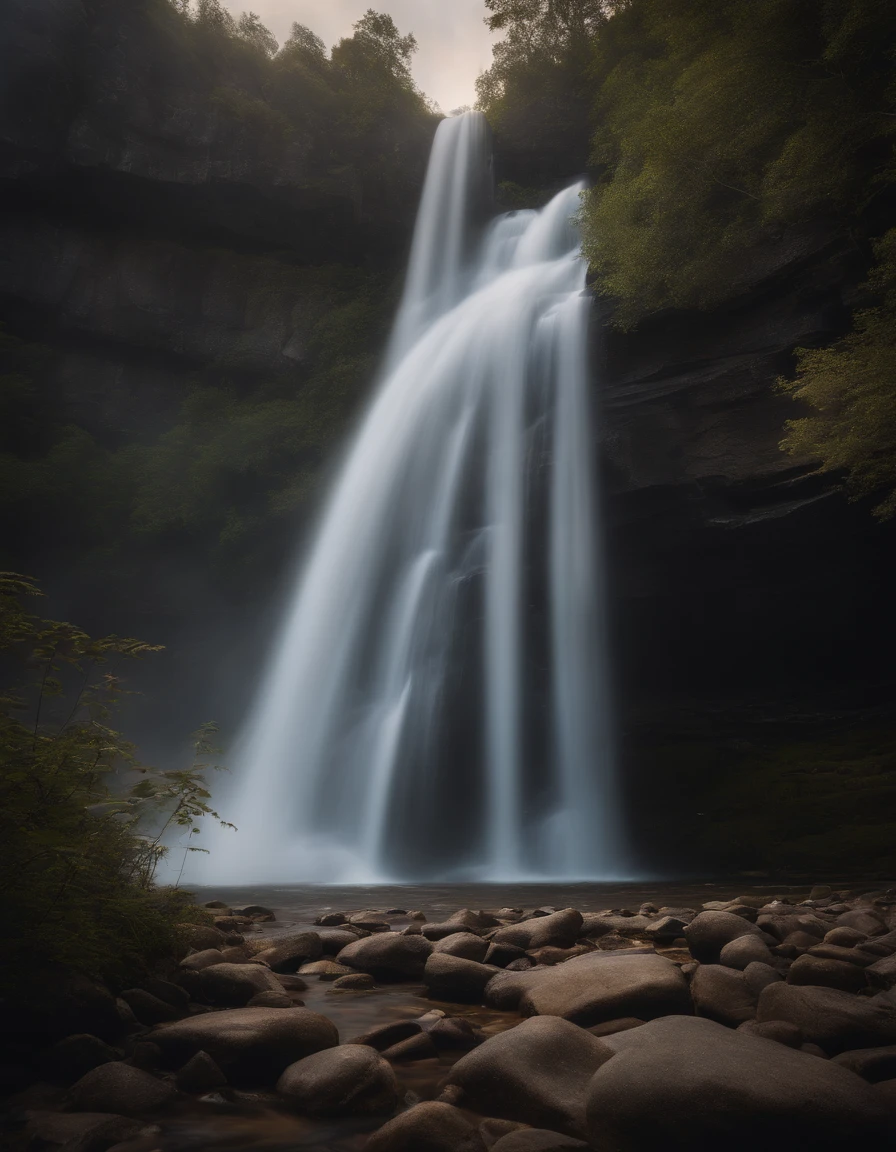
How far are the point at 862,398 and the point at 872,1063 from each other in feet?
33.0

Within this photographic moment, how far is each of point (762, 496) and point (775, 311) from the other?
3.70 m

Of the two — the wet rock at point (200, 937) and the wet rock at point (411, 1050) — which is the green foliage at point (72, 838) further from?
the wet rock at point (411, 1050)

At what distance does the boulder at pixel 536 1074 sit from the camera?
2.55 metres

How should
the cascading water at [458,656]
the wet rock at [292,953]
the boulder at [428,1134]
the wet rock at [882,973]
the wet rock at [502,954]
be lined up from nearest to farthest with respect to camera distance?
the boulder at [428,1134] < the wet rock at [882,973] < the wet rock at [502,954] < the wet rock at [292,953] < the cascading water at [458,656]

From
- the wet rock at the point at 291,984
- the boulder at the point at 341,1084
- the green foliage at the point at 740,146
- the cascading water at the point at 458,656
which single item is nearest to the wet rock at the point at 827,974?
the boulder at the point at 341,1084

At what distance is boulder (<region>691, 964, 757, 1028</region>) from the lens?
136 inches

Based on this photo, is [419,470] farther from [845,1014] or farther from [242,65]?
[242,65]

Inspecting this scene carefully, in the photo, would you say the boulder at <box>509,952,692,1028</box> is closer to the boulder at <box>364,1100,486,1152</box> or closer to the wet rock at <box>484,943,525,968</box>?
the wet rock at <box>484,943,525,968</box>

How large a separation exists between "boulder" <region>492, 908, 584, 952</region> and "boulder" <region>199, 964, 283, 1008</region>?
5.94 ft

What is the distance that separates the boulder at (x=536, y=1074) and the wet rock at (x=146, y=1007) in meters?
1.52

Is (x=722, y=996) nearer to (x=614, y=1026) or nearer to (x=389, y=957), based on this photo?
(x=614, y=1026)

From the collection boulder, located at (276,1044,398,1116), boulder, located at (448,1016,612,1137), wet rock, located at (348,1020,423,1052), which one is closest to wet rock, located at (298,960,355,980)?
wet rock, located at (348,1020,423,1052)

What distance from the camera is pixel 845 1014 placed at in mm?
3041

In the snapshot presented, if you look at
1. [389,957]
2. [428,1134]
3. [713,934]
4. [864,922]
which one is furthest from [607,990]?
[864,922]
